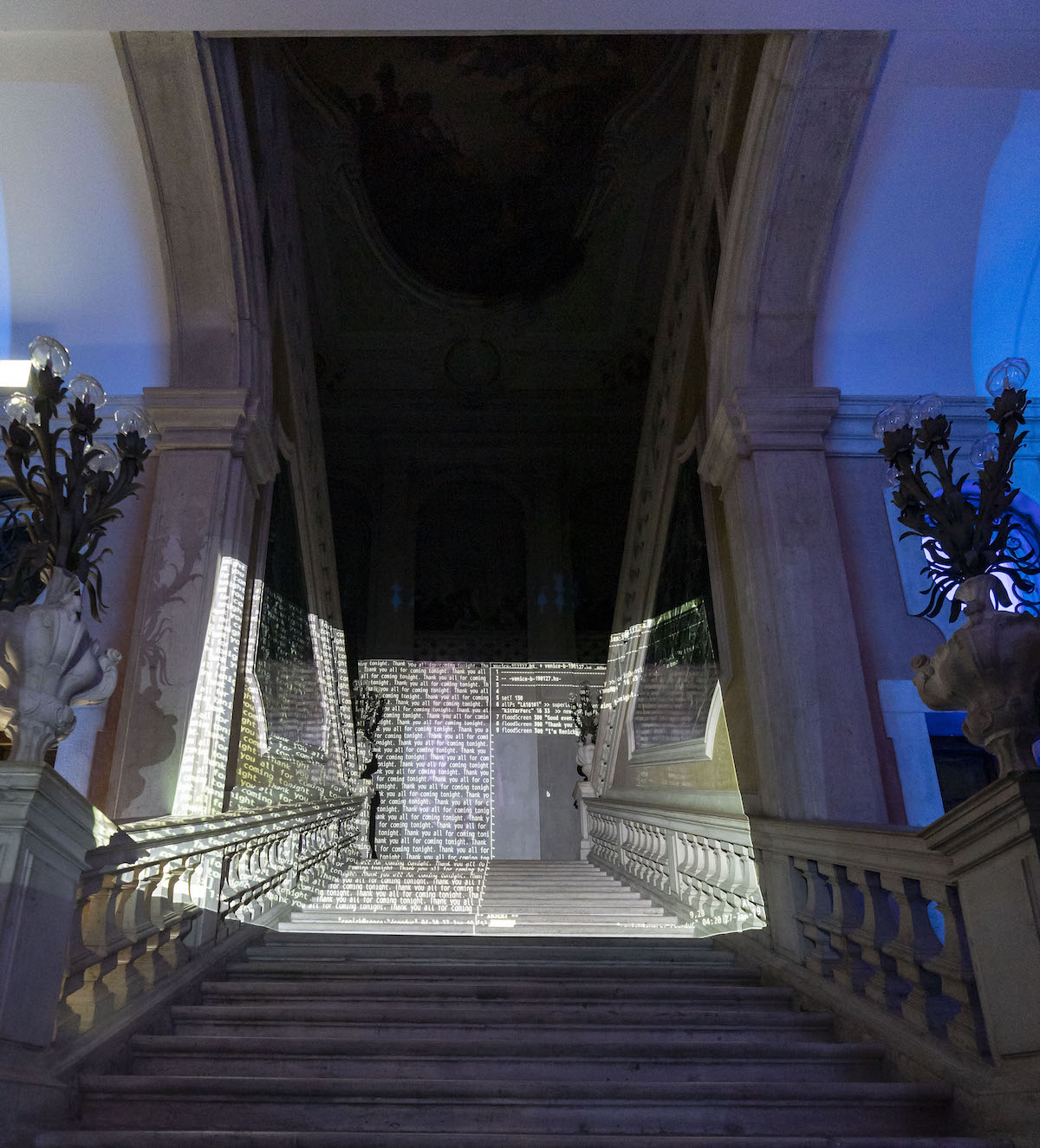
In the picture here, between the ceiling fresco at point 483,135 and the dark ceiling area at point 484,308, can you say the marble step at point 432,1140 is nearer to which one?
the dark ceiling area at point 484,308

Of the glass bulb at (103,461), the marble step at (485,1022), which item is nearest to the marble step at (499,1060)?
the marble step at (485,1022)

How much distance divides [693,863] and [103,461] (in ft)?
14.6

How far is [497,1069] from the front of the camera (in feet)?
9.80

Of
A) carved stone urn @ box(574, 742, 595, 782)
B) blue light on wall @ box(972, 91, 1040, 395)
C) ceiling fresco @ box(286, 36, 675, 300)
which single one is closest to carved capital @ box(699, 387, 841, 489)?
blue light on wall @ box(972, 91, 1040, 395)

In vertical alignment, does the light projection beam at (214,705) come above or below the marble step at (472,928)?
above

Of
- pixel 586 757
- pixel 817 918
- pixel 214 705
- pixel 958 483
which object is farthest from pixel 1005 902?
pixel 586 757

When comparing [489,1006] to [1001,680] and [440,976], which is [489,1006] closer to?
[440,976]

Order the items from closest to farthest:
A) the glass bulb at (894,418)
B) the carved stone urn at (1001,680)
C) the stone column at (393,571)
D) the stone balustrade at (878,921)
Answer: the carved stone urn at (1001,680)
the stone balustrade at (878,921)
the glass bulb at (894,418)
the stone column at (393,571)

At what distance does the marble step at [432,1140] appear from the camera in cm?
227

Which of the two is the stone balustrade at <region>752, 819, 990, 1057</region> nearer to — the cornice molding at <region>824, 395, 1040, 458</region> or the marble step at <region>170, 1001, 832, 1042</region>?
the marble step at <region>170, 1001, 832, 1042</region>

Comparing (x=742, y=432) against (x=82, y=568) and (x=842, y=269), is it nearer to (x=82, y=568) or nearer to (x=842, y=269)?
(x=842, y=269)

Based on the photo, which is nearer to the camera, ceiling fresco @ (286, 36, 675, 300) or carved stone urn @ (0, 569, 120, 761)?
carved stone urn @ (0, 569, 120, 761)

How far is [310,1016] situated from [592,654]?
518 inches

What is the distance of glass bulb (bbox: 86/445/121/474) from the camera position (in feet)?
12.0
